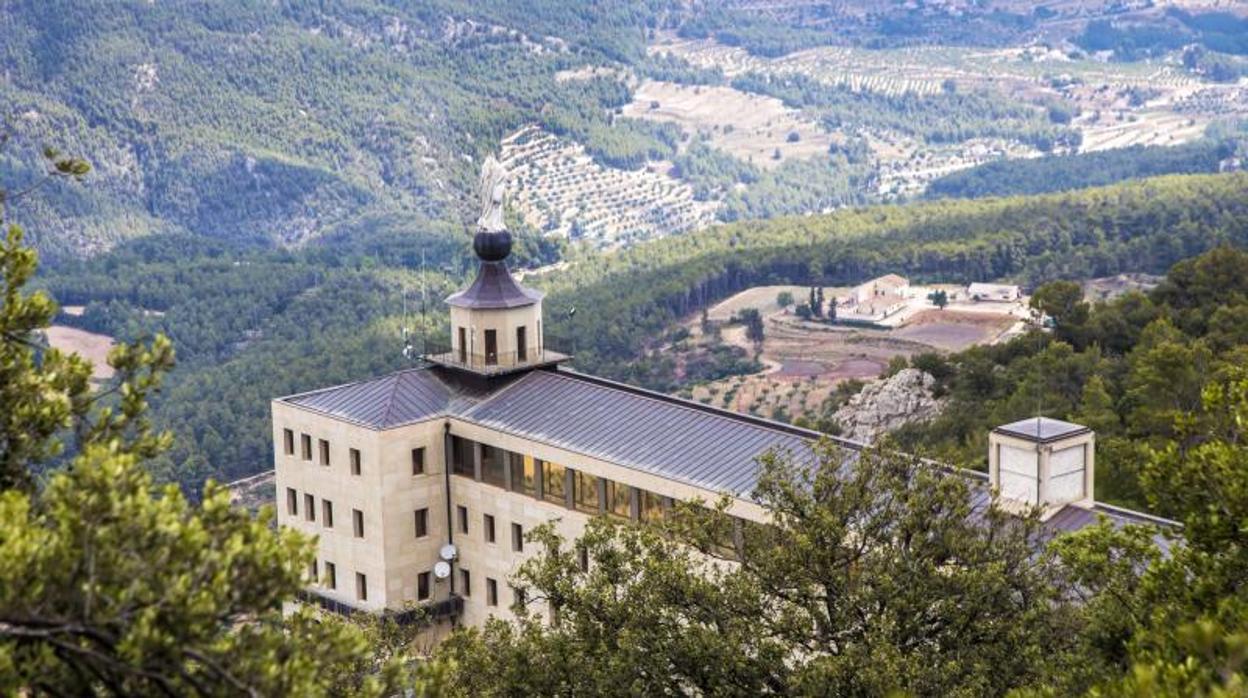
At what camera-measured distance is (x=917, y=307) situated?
172625mm

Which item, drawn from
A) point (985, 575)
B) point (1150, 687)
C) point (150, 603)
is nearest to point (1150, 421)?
point (985, 575)

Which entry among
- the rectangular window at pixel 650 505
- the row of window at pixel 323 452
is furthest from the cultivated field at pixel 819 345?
the rectangular window at pixel 650 505

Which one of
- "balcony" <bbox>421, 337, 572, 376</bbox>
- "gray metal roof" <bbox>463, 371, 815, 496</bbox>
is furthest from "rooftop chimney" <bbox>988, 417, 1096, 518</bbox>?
"balcony" <bbox>421, 337, 572, 376</bbox>

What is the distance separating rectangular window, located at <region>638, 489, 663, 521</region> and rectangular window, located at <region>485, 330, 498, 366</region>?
9833 mm

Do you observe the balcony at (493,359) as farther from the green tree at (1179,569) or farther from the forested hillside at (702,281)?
the forested hillside at (702,281)

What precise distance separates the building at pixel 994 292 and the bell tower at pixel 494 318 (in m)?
104

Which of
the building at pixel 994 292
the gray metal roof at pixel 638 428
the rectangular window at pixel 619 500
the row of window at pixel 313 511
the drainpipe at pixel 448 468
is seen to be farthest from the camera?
the building at pixel 994 292

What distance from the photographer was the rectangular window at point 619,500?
199ft

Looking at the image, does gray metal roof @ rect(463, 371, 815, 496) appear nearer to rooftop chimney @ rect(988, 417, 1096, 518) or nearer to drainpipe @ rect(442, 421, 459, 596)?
drainpipe @ rect(442, 421, 459, 596)

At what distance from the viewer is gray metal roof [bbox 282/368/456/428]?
215ft

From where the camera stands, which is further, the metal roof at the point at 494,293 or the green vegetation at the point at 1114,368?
the green vegetation at the point at 1114,368

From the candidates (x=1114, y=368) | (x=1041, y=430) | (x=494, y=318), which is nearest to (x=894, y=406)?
(x=1114, y=368)

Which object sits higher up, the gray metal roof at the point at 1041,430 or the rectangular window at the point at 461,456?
the gray metal roof at the point at 1041,430

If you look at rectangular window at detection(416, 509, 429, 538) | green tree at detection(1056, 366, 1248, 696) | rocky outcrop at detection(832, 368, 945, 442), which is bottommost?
rocky outcrop at detection(832, 368, 945, 442)
